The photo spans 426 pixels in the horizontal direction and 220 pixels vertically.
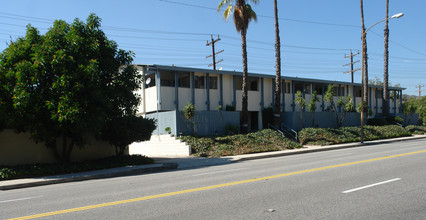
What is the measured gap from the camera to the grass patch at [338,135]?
2539cm

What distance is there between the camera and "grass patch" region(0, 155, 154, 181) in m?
13.1

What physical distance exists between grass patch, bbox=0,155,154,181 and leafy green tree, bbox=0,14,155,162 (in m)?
1.12

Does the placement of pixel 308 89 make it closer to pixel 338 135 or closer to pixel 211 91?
pixel 338 135

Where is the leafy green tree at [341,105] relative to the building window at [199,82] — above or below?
below

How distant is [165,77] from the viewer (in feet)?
90.0

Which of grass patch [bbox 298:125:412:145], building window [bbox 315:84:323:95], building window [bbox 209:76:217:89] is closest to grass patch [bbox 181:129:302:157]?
grass patch [bbox 298:125:412:145]

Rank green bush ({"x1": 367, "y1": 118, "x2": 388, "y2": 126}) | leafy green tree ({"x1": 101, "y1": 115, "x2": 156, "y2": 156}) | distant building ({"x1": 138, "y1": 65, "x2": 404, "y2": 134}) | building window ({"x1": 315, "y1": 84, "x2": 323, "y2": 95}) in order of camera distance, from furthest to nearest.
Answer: building window ({"x1": 315, "y1": 84, "x2": 323, "y2": 95})
green bush ({"x1": 367, "y1": 118, "x2": 388, "y2": 126})
distant building ({"x1": 138, "y1": 65, "x2": 404, "y2": 134})
leafy green tree ({"x1": 101, "y1": 115, "x2": 156, "y2": 156})

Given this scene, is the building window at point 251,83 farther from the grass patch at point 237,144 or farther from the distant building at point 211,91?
the grass patch at point 237,144

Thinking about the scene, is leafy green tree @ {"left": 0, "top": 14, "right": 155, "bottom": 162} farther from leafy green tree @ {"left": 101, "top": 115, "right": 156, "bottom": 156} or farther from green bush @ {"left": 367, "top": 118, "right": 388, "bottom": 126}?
green bush @ {"left": 367, "top": 118, "right": 388, "bottom": 126}

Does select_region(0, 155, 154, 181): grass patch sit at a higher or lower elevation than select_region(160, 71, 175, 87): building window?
lower

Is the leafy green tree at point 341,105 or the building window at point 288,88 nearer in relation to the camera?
the leafy green tree at point 341,105

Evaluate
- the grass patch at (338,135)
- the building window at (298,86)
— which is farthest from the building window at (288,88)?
the grass patch at (338,135)

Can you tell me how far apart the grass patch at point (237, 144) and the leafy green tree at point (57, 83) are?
7.08m

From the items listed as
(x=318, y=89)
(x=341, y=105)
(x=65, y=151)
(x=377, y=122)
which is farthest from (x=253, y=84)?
(x=65, y=151)
